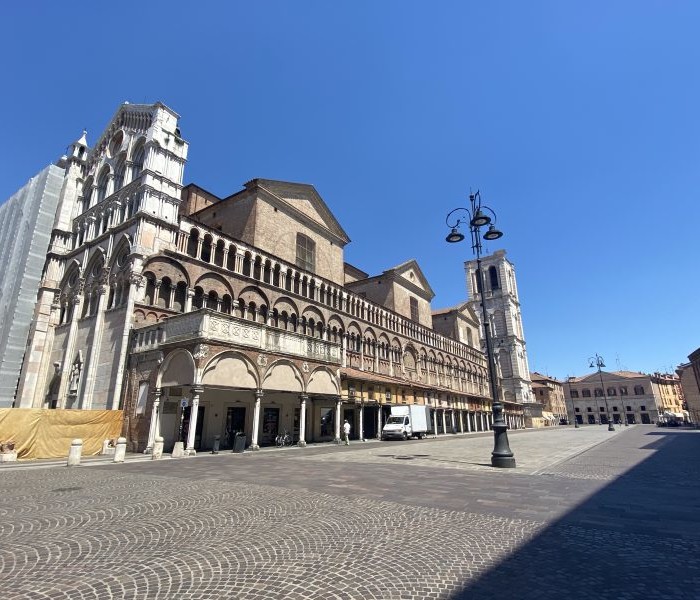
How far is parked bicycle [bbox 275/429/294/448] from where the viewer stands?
2539 centimetres

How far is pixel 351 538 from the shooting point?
552cm

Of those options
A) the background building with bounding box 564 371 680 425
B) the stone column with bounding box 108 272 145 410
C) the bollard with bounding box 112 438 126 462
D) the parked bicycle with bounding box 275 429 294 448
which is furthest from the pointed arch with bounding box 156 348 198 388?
the background building with bounding box 564 371 680 425

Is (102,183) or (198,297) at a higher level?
(102,183)

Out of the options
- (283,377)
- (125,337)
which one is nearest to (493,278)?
(283,377)

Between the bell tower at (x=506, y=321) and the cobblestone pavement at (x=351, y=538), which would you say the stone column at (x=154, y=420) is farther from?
the bell tower at (x=506, y=321)

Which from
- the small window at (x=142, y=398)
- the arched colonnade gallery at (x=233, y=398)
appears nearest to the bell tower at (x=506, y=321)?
the arched colonnade gallery at (x=233, y=398)

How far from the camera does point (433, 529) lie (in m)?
5.98

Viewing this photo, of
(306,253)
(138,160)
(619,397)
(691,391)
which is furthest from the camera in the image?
(619,397)

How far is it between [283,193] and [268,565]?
33364 mm

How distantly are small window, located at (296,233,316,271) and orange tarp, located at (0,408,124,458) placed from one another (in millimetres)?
19178

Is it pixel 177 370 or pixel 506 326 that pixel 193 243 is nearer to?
pixel 177 370

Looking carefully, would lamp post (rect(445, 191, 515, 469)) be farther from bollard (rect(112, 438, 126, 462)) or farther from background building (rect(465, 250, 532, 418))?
background building (rect(465, 250, 532, 418))

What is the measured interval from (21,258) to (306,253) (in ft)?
71.3

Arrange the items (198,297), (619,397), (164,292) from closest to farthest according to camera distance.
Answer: (164,292)
(198,297)
(619,397)
